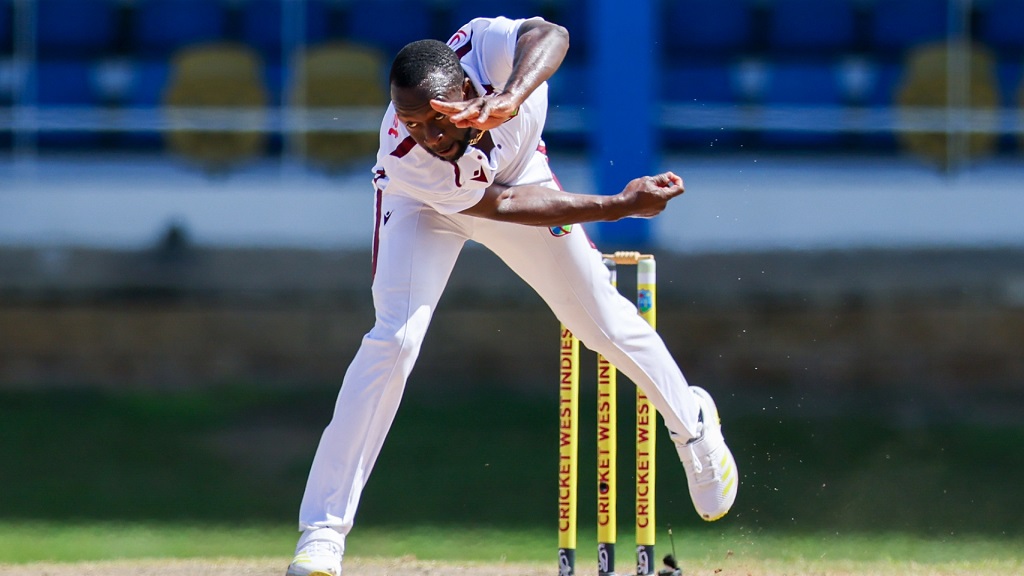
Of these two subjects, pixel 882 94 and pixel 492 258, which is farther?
pixel 882 94

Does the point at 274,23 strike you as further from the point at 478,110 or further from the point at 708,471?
the point at 478,110

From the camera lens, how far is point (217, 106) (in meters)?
11.0

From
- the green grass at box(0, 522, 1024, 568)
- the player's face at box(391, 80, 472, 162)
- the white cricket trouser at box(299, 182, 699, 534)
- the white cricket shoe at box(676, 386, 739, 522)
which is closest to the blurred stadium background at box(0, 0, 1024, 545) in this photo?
the green grass at box(0, 522, 1024, 568)

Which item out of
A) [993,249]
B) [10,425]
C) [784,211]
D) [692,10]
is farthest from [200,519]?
[692,10]

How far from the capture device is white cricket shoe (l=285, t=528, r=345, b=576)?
3.61 metres

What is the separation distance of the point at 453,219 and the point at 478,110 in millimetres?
617

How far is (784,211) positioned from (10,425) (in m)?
5.70

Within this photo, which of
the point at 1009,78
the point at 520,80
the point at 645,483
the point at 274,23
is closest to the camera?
the point at 520,80

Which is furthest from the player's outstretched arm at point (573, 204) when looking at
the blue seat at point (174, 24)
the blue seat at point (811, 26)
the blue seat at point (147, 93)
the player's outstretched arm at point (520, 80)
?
the blue seat at point (811, 26)

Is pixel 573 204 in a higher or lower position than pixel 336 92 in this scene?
lower

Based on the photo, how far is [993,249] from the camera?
9.98m

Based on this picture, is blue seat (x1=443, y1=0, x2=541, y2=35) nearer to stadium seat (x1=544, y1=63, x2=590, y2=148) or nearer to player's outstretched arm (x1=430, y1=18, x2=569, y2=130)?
stadium seat (x1=544, y1=63, x2=590, y2=148)

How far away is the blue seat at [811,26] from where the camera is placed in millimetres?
12031

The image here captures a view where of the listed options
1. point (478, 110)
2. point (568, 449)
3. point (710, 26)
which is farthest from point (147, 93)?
point (478, 110)
